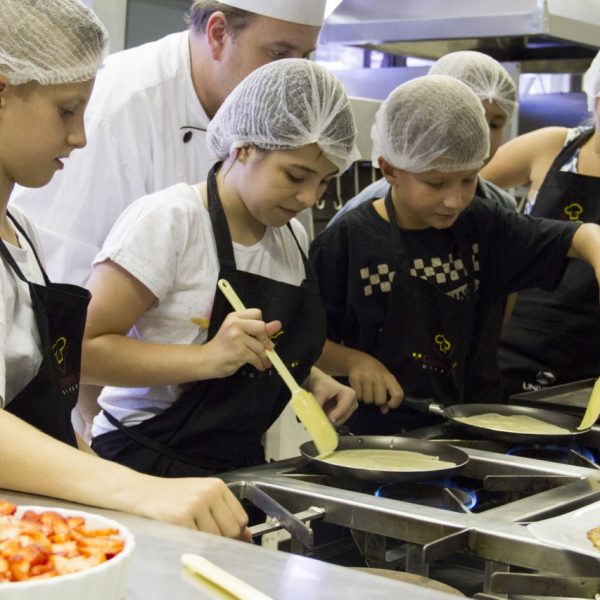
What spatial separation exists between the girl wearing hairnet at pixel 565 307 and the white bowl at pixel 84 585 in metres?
1.63

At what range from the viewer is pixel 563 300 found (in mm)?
2271

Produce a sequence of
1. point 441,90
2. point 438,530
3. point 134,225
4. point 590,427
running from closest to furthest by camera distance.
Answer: point 438,530 → point 134,225 → point 590,427 → point 441,90

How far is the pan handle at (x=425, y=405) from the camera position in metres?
1.66

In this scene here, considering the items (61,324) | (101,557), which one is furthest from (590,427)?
(101,557)

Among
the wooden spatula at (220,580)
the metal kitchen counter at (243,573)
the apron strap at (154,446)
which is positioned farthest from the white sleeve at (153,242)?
the wooden spatula at (220,580)

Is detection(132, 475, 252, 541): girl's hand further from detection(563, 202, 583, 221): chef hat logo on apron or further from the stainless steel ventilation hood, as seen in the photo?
the stainless steel ventilation hood

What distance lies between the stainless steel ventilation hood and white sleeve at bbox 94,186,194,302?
5.08ft

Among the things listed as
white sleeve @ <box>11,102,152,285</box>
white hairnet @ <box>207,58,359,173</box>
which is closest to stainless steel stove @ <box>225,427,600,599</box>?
white hairnet @ <box>207,58,359,173</box>

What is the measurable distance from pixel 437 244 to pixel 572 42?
4.00 feet

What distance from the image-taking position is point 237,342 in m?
1.38

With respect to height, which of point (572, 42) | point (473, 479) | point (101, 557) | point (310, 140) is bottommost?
point (473, 479)

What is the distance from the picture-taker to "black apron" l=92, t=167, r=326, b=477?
4.86 ft

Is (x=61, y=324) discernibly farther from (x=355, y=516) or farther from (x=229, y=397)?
(x=355, y=516)

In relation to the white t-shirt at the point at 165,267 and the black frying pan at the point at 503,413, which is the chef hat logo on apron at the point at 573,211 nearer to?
the black frying pan at the point at 503,413
